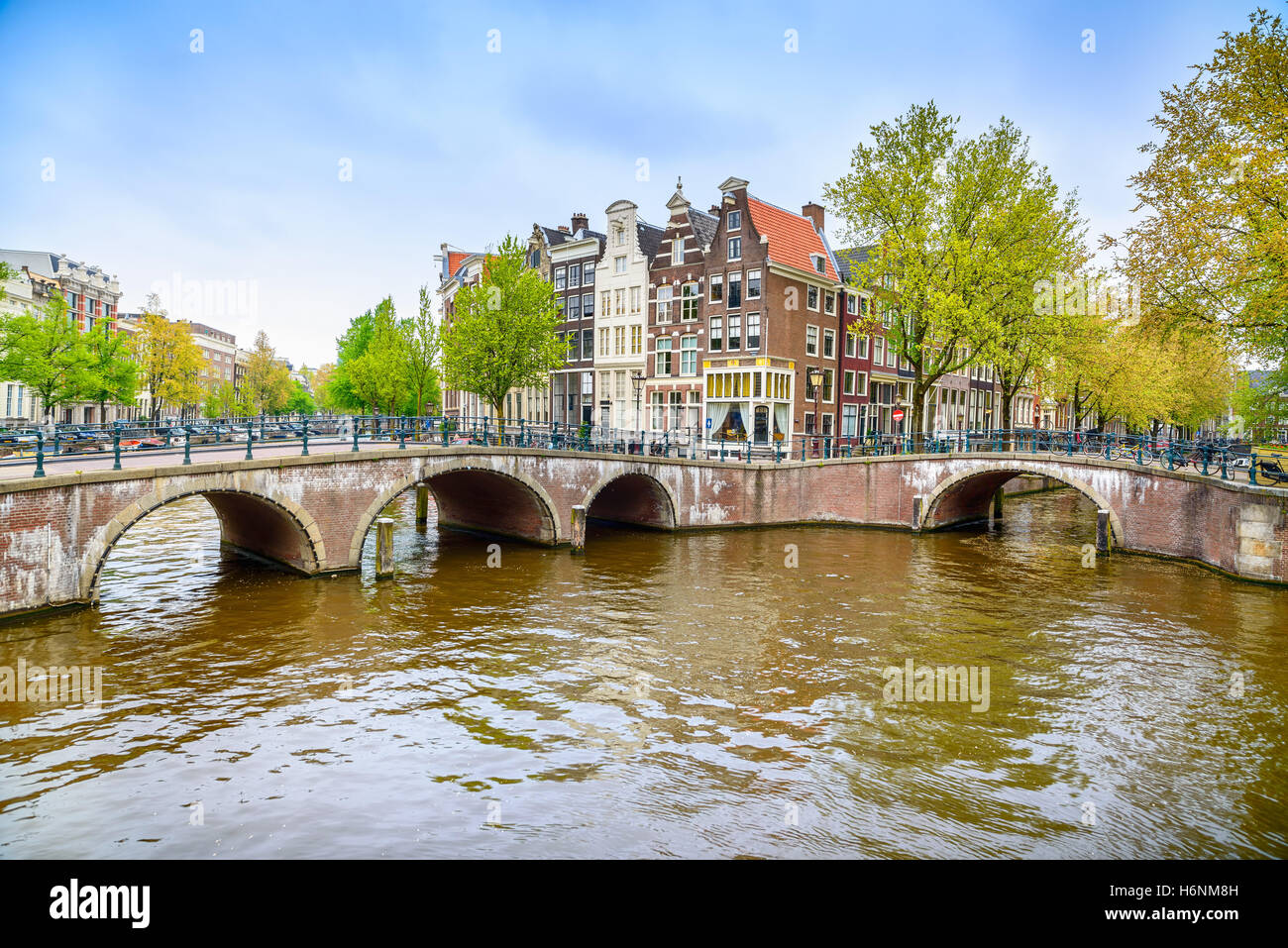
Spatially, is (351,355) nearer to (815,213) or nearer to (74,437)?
(815,213)

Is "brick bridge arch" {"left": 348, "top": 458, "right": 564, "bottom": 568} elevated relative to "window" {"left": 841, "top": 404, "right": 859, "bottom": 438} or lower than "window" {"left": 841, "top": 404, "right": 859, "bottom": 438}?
lower

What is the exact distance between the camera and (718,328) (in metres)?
41.9

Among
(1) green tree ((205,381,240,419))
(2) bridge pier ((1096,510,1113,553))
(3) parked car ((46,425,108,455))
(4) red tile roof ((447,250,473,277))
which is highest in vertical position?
(4) red tile roof ((447,250,473,277))

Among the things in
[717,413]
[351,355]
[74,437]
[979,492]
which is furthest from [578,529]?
[351,355]

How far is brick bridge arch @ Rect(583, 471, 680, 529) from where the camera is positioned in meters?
30.6

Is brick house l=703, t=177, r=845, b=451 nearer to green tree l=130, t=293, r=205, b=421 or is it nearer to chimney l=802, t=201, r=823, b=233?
chimney l=802, t=201, r=823, b=233

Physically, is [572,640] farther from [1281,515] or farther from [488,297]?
[488,297]

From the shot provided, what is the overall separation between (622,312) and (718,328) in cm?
728

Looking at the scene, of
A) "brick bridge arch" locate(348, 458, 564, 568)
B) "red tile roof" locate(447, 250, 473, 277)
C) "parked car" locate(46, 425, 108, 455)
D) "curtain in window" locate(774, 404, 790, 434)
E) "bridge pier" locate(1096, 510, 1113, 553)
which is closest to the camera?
"parked car" locate(46, 425, 108, 455)

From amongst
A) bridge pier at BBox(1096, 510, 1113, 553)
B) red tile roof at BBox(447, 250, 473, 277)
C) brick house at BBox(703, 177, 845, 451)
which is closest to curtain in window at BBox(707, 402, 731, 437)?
brick house at BBox(703, 177, 845, 451)

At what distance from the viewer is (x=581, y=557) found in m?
26.2

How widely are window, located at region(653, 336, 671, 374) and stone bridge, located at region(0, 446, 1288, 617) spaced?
41.7 feet
